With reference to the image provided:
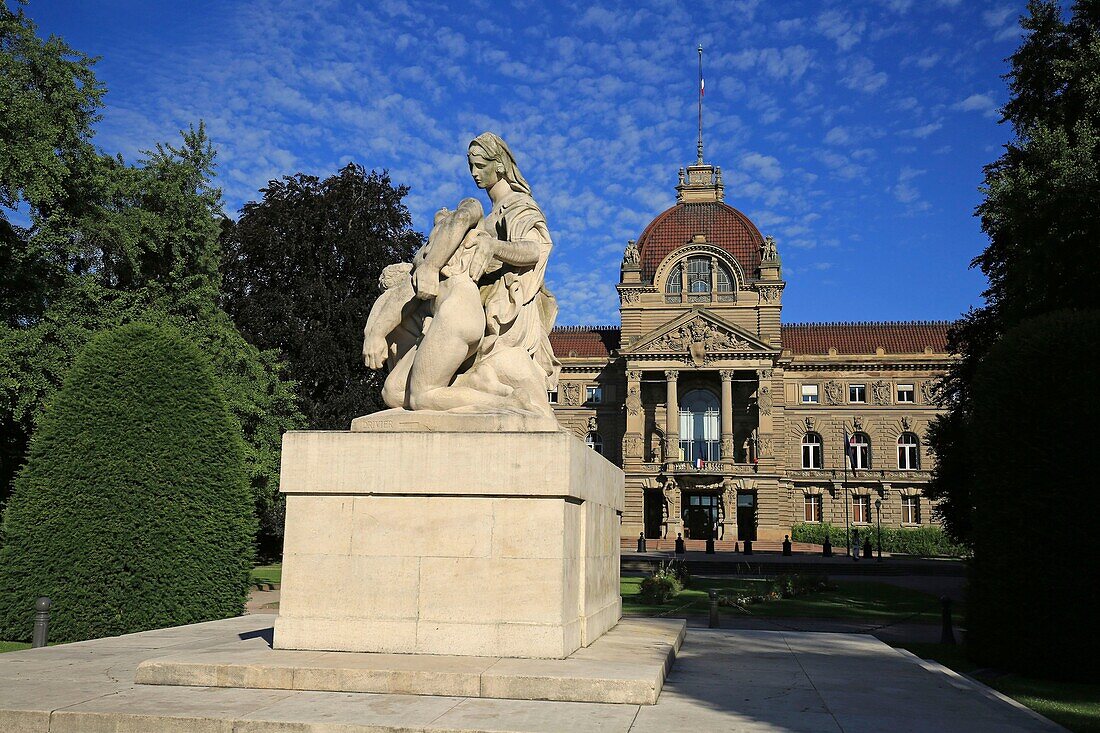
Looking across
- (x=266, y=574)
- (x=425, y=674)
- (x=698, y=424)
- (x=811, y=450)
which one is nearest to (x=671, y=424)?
(x=698, y=424)

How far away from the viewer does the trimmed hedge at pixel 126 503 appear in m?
13.1

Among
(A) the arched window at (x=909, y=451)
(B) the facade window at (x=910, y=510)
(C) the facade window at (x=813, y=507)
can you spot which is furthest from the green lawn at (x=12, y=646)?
(A) the arched window at (x=909, y=451)

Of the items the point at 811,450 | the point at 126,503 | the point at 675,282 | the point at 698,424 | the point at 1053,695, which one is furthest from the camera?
the point at 811,450

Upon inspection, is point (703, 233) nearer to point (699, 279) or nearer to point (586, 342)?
point (699, 279)

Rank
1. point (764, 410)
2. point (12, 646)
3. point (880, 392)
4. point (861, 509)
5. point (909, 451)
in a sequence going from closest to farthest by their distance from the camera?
point (12, 646)
point (764, 410)
point (861, 509)
point (909, 451)
point (880, 392)

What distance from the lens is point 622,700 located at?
6109 mm

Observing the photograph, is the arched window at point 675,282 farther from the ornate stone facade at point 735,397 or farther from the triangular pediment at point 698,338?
the triangular pediment at point 698,338

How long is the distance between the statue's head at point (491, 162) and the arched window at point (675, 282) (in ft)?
195

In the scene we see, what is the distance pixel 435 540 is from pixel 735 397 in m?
63.0

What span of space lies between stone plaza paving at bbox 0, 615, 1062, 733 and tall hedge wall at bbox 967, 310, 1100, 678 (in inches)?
161

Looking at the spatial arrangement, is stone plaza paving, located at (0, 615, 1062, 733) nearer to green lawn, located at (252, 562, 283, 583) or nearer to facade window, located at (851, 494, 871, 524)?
green lawn, located at (252, 562, 283, 583)

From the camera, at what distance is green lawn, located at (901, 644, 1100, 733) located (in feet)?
28.4

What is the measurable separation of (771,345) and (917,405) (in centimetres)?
1402

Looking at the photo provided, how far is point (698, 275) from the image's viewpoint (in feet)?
222
